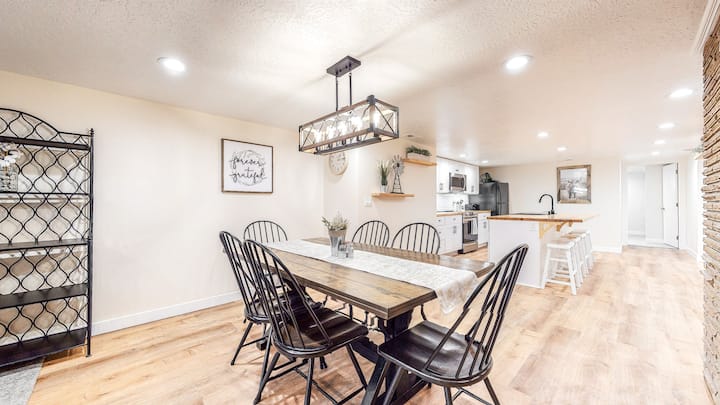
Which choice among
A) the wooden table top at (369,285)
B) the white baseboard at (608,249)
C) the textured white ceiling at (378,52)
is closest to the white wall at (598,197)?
the white baseboard at (608,249)

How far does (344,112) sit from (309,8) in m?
0.59

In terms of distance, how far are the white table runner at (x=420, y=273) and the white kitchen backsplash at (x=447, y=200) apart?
4722mm

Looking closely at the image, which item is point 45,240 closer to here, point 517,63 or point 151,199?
point 151,199

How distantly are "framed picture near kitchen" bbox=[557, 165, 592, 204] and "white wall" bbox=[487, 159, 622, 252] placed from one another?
93 mm

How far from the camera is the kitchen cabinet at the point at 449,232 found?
553cm

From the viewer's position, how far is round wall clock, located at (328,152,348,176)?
3865 millimetres

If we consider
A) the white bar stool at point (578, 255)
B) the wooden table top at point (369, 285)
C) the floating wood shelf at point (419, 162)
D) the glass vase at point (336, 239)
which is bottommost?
the white bar stool at point (578, 255)

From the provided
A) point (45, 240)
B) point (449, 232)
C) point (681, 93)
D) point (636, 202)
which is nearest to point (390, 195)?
point (449, 232)

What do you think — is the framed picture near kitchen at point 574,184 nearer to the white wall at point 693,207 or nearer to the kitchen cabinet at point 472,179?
the white wall at point 693,207

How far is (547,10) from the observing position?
4.91ft

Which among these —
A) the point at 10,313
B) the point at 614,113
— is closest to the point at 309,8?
the point at 10,313

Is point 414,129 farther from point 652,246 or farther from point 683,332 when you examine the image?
point 652,246

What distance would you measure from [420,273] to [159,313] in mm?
2654

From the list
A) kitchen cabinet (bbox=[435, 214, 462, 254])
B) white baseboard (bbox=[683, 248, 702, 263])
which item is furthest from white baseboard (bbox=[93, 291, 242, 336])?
white baseboard (bbox=[683, 248, 702, 263])
